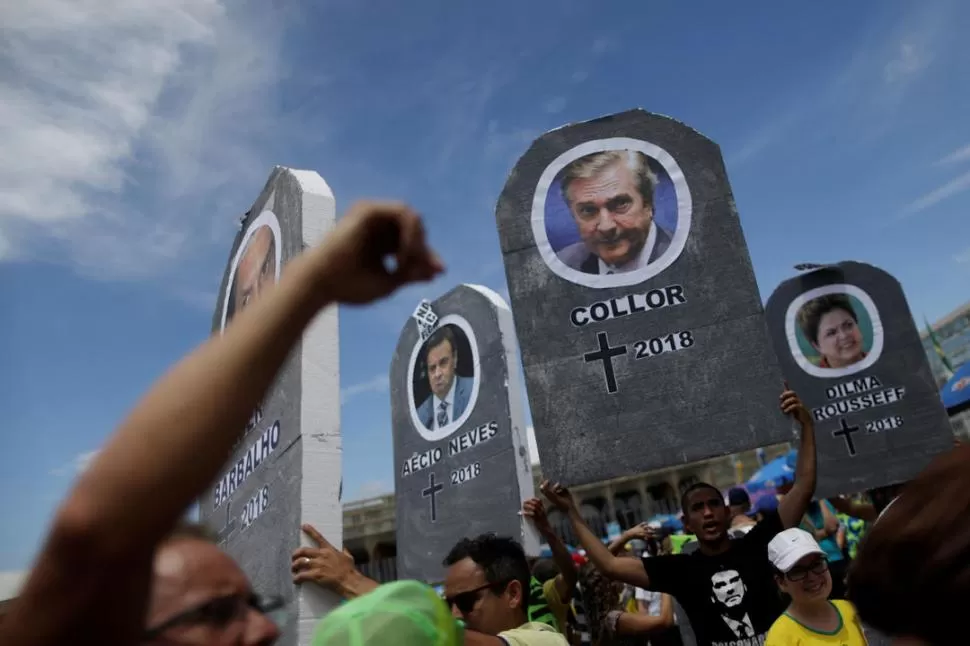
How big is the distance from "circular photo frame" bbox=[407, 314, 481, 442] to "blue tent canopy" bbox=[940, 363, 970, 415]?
997 centimetres

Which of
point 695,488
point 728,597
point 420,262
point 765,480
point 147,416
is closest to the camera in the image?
point 147,416

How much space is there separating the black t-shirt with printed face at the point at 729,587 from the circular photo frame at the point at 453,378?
7.76 ft

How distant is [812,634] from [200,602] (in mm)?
2332

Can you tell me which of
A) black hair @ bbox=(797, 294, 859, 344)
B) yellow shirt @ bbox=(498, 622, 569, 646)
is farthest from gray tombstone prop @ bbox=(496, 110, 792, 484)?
black hair @ bbox=(797, 294, 859, 344)

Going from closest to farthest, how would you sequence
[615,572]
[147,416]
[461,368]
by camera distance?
[147,416]
[615,572]
[461,368]

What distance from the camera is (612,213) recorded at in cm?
362

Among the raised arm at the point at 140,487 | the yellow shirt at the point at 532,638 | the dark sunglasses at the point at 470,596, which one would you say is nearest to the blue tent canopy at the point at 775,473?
the dark sunglasses at the point at 470,596

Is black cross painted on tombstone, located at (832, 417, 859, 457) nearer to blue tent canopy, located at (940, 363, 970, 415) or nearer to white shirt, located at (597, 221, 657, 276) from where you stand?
white shirt, located at (597, 221, 657, 276)

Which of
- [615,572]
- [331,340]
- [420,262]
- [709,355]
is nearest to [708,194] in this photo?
[709,355]

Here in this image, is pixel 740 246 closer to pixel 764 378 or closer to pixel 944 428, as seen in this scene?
pixel 764 378

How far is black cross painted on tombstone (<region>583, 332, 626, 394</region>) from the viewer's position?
10.8ft

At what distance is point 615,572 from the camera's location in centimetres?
308

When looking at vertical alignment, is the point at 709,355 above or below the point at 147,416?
above

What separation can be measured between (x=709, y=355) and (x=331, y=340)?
6.16 feet
